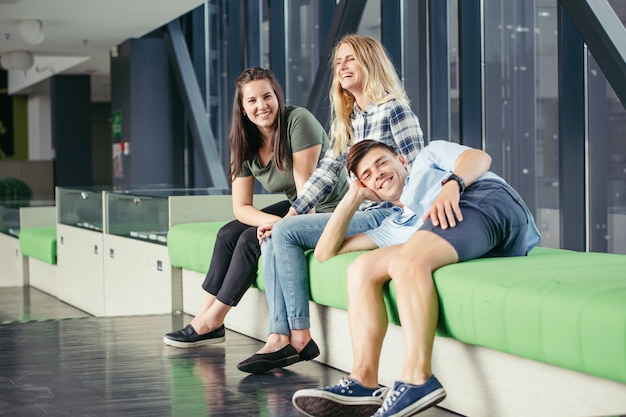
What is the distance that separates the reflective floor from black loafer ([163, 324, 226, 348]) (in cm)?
3

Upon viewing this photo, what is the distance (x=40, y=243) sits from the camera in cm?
742

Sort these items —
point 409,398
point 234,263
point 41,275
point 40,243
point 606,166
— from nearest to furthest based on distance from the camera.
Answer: point 409,398, point 234,263, point 606,166, point 40,243, point 41,275

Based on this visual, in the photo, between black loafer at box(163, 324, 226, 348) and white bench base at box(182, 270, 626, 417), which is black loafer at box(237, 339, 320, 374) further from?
black loafer at box(163, 324, 226, 348)

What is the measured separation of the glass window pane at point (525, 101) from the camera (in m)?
5.27

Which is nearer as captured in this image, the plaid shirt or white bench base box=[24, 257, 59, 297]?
the plaid shirt

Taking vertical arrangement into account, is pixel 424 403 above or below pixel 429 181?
below

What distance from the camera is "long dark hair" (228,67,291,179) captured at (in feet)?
12.2

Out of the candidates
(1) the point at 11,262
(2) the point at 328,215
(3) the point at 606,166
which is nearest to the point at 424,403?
(2) the point at 328,215

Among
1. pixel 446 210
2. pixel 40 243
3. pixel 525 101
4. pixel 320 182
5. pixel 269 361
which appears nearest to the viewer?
pixel 446 210

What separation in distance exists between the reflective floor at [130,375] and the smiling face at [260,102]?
887 millimetres

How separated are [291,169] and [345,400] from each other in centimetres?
135

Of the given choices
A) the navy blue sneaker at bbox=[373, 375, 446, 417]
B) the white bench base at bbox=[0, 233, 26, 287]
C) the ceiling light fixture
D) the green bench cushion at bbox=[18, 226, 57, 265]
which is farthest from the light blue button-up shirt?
the ceiling light fixture

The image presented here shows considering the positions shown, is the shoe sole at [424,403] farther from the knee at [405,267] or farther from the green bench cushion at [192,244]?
the green bench cushion at [192,244]

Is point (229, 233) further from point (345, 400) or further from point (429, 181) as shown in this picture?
point (345, 400)
